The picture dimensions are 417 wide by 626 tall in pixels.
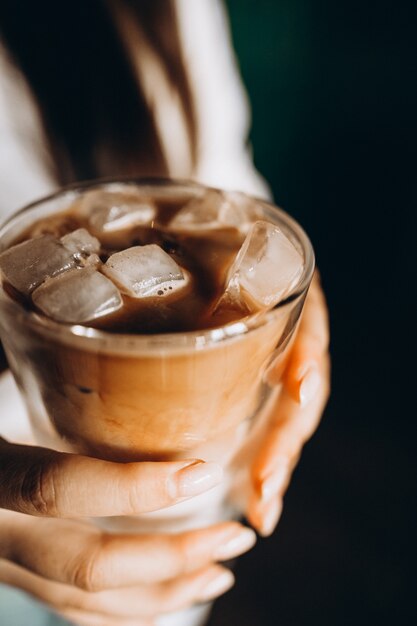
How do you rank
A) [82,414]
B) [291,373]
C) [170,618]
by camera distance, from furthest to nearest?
1. [170,618]
2. [291,373]
3. [82,414]

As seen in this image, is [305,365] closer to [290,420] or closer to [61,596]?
[290,420]

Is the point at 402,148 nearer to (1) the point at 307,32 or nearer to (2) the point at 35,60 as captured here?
(1) the point at 307,32

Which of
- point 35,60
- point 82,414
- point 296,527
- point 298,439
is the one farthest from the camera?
point 296,527

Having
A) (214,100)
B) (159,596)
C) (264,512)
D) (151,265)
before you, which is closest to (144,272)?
(151,265)

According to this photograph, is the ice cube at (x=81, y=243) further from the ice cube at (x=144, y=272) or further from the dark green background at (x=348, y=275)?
the dark green background at (x=348, y=275)

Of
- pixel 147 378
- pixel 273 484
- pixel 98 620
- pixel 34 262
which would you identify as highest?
pixel 34 262

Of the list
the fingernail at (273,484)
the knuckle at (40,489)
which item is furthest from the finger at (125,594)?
the knuckle at (40,489)

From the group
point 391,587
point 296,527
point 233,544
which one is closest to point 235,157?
point 233,544
